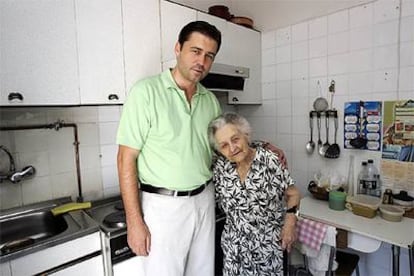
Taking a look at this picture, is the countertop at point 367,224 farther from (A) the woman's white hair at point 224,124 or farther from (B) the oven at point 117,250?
(B) the oven at point 117,250

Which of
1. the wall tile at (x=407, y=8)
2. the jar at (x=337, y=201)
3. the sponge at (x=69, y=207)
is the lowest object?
the jar at (x=337, y=201)

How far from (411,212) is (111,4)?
1.98m

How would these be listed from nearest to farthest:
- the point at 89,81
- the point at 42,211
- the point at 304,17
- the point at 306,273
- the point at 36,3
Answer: the point at 36,3 < the point at 89,81 < the point at 42,211 < the point at 306,273 < the point at 304,17

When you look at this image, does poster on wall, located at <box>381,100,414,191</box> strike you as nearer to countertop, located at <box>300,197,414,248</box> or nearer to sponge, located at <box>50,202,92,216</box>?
countertop, located at <box>300,197,414,248</box>

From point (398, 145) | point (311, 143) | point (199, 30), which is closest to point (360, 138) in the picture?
point (398, 145)

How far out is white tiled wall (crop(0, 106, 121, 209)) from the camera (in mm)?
1379

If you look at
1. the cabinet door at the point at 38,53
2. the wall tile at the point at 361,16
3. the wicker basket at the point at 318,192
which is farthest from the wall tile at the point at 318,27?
the cabinet door at the point at 38,53

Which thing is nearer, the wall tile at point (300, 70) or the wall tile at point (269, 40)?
the wall tile at point (300, 70)

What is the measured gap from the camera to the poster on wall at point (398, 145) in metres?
1.52

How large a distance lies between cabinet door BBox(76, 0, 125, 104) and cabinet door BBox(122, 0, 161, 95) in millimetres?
37

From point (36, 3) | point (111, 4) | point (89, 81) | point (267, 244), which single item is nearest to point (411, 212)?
point (267, 244)

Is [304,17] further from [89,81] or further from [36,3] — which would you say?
[36,3]

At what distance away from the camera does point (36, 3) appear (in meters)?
1.10

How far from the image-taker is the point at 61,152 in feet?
4.99
